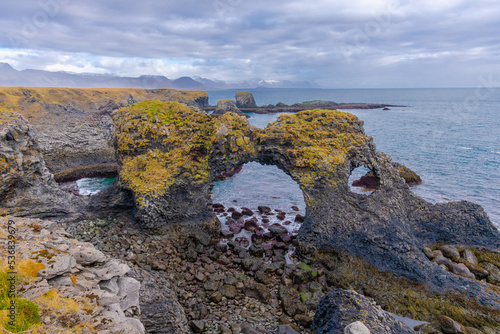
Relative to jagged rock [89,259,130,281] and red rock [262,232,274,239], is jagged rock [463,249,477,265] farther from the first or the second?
jagged rock [89,259,130,281]

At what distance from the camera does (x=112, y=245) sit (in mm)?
18688

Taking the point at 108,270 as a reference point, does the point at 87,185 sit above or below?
below

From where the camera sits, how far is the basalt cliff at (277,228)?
16594 millimetres

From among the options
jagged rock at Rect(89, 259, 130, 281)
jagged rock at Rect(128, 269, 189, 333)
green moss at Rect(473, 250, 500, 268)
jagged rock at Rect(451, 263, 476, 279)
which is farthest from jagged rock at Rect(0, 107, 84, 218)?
green moss at Rect(473, 250, 500, 268)

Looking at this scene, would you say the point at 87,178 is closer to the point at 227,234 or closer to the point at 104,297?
the point at 227,234

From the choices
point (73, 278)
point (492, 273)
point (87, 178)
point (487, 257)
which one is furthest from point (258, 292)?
point (87, 178)

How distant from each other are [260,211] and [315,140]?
10.4 metres

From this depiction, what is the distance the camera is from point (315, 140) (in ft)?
76.7

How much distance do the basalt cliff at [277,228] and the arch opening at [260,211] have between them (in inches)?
27.1

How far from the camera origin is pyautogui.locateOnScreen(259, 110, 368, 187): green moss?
22.1 metres

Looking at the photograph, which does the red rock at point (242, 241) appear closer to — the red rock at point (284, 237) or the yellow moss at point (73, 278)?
the red rock at point (284, 237)

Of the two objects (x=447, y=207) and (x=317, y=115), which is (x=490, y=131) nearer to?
(x=447, y=207)

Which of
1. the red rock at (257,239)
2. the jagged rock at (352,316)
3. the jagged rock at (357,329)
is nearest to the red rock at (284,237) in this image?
the red rock at (257,239)

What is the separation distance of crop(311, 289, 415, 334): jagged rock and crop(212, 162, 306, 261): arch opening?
8.49m
